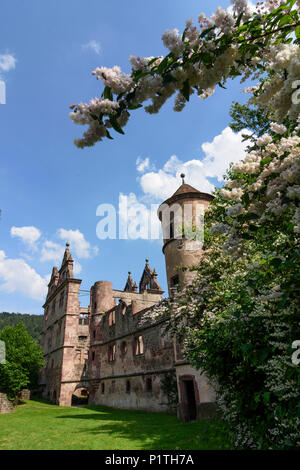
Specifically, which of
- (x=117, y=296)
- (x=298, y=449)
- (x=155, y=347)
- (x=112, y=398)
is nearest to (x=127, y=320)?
(x=155, y=347)

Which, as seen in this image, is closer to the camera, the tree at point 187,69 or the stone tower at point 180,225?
the tree at point 187,69

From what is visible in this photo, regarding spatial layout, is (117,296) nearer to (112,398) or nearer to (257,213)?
(112,398)

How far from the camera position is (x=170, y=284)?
45.2 feet

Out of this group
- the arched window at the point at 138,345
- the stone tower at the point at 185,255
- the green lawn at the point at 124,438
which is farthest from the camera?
the arched window at the point at 138,345

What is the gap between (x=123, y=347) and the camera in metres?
22.4

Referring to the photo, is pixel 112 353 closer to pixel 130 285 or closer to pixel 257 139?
pixel 130 285

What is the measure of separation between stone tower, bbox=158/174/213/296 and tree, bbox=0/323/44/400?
1983cm

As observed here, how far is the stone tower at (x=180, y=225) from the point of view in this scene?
13180 millimetres

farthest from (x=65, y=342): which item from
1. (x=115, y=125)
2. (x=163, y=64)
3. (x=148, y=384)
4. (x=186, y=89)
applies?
(x=163, y=64)

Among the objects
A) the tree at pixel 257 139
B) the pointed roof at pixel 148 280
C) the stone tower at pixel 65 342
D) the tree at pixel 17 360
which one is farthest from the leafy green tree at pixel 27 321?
the tree at pixel 257 139

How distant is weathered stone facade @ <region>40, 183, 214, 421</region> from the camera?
1319 cm

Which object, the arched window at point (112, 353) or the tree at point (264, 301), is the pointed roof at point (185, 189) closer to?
the tree at point (264, 301)

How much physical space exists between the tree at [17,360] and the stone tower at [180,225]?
781 inches
